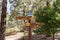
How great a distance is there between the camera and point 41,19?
17312 mm

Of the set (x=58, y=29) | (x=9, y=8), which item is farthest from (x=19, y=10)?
(x=58, y=29)

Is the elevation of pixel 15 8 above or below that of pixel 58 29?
above

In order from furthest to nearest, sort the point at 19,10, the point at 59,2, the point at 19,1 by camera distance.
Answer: the point at 19,10, the point at 19,1, the point at 59,2

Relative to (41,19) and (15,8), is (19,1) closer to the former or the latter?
(15,8)

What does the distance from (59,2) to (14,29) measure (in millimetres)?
8977

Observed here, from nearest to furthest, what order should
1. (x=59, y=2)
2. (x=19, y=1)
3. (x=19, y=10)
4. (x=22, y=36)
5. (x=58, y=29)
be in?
(x=59, y=2)
(x=58, y=29)
(x=22, y=36)
(x=19, y=1)
(x=19, y=10)

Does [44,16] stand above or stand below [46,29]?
Answer: above

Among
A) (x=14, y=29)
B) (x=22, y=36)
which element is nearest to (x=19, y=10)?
(x=14, y=29)

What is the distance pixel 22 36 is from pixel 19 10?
5.30 meters

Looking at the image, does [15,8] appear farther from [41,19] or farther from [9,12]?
[41,19]

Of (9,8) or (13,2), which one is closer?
(13,2)

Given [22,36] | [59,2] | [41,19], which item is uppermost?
[59,2]

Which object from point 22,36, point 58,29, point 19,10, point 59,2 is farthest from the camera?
point 19,10

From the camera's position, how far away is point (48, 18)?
1711 centimetres
